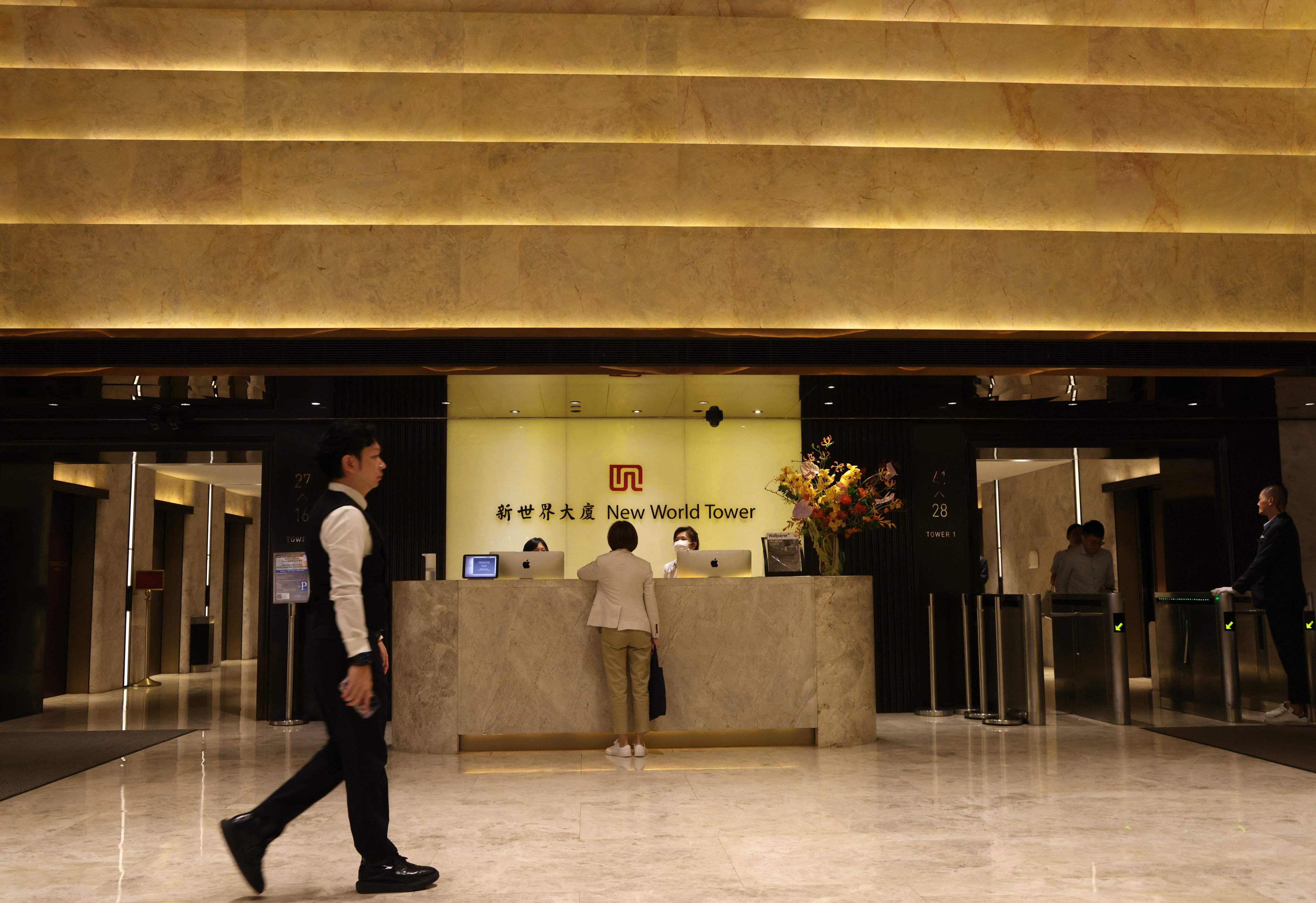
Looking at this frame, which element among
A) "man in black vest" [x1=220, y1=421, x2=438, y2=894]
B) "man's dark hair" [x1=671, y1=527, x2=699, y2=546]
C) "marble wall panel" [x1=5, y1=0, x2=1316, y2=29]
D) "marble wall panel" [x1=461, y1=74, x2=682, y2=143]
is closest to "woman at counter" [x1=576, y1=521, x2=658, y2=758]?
"man's dark hair" [x1=671, y1=527, x2=699, y2=546]

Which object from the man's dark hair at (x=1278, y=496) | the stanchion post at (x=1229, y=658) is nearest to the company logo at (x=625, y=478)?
the stanchion post at (x=1229, y=658)

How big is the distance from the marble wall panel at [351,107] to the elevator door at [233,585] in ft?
35.0

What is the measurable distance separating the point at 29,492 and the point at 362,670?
27.5 ft

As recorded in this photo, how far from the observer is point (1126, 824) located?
506 cm

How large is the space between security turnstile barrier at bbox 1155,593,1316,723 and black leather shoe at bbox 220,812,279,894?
796 cm

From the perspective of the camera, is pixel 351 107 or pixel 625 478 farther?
pixel 625 478

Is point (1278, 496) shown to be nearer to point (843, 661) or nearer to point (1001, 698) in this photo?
point (1001, 698)

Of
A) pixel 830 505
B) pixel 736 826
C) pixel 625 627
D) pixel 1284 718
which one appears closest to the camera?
pixel 736 826

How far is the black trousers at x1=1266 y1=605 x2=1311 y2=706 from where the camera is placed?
8.63m

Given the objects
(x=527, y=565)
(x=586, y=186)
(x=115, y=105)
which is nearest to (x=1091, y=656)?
(x=527, y=565)

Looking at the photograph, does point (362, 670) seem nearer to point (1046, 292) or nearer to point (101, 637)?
point (1046, 292)

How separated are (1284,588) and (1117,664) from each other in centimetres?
143

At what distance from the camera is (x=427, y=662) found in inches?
298

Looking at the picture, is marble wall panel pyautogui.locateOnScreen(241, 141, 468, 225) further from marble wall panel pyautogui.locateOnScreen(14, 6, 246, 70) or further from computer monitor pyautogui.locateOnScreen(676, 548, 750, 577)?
computer monitor pyautogui.locateOnScreen(676, 548, 750, 577)
